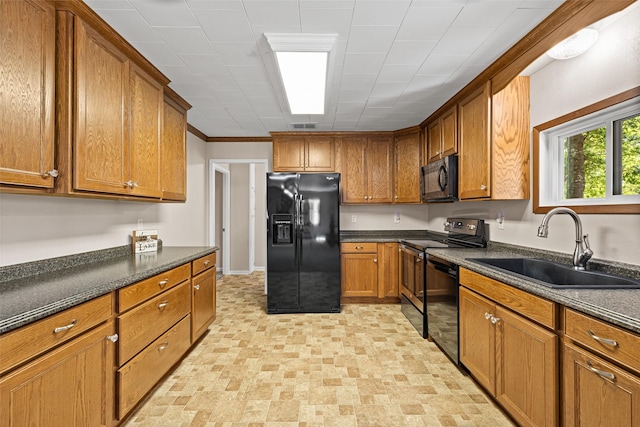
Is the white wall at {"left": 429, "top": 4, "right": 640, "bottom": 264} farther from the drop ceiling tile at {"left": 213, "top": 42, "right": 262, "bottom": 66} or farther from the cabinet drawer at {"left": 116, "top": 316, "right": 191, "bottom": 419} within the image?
the cabinet drawer at {"left": 116, "top": 316, "right": 191, "bottom": 419}

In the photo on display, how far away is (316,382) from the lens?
2.16 meters

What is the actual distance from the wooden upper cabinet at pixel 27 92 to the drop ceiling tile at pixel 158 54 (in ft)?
1.80

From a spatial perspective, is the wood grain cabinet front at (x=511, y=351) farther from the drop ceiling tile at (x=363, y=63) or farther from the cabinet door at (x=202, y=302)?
the cabinet door at (x=202, y=302)

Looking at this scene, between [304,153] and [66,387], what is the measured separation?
11.2 feet

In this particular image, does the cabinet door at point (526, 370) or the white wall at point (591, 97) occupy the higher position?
the white wall at point (591, 97)

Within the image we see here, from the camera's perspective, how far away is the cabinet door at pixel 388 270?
3.92m

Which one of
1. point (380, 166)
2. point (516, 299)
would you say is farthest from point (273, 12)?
point (380, 166)

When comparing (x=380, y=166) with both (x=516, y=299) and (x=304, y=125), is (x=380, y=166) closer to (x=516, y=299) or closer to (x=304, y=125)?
(x=304, y=125)

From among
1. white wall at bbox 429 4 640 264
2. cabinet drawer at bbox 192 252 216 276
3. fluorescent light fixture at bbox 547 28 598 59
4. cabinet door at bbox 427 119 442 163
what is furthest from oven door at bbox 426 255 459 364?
cabinet drawer at bbox 192 252 216 276

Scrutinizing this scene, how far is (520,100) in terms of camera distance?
7.80 ft

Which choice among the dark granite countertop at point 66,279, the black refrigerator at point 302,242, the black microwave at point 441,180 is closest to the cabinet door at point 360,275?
the black refrigerator at point 302,242

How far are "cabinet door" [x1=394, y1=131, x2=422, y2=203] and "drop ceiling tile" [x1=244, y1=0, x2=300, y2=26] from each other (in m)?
2.64

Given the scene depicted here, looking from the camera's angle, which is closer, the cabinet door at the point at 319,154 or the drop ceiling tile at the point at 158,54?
the drop ceiling tile at the point at 158,54

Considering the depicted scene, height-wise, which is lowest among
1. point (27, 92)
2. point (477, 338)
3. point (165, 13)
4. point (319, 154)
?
point (477, 338)
